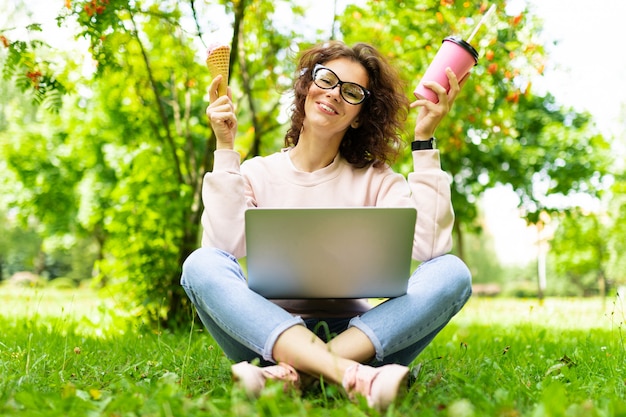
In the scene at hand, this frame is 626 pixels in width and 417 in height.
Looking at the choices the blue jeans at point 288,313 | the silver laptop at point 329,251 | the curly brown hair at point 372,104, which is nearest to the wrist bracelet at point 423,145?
the curly brown hair at point 372,104

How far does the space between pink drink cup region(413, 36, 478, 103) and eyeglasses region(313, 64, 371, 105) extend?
26 centimetres

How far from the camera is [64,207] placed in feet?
53.6

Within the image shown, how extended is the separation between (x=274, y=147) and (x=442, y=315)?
347 cm

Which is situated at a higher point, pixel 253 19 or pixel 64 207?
pixel 253 19

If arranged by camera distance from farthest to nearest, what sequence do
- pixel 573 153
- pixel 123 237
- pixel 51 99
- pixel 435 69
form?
pixel 573 153, pixel 123 237, pixel 51 99, pixel 435 69

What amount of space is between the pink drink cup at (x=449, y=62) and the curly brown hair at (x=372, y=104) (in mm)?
367

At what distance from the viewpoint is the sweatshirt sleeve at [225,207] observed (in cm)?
218

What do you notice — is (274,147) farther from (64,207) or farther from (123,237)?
(64,207)

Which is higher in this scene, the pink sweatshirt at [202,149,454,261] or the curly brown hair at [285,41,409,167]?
the curly brown hair at [285,41,409,167]

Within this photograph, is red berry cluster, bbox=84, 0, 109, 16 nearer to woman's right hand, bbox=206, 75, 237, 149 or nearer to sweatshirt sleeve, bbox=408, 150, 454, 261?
woman's right hand, bbox=206, 75, 237, 149

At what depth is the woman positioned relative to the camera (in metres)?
1.76

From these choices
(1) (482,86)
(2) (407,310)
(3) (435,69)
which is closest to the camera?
(2) (407,310)

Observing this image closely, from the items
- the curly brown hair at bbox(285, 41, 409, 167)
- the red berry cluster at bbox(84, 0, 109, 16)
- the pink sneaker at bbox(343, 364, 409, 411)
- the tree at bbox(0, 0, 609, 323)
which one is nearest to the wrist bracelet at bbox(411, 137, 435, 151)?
the curly brown hair at bbox(285, 41, 409, 167)

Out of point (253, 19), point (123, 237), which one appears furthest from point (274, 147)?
point (123, 237)
